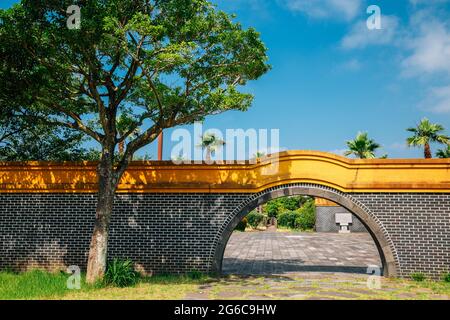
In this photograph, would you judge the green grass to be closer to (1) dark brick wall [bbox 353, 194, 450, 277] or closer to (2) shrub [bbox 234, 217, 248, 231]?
(1) dark brick wall [bbox 353, 194, 450, 277]

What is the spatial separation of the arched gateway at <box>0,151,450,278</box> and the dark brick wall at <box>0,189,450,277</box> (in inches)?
1.1

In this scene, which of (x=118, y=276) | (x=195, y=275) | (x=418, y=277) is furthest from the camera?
(x=195, y=275)

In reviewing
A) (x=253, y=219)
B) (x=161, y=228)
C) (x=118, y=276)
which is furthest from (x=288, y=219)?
(x=118, y=276)

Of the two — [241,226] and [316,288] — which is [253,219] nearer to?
[241,226]

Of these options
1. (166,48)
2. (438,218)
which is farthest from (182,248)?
(438,218)

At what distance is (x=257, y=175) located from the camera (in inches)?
435

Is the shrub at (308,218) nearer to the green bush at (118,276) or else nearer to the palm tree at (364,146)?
the palm tree at (364,146)

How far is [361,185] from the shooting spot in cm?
1069

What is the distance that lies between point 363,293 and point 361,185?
3.40 meters

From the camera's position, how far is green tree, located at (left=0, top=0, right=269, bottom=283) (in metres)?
7.90

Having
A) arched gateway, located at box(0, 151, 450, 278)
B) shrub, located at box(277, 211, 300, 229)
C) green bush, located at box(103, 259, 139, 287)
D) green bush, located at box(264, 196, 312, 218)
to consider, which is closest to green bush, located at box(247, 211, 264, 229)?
shrub, located at box(277, 211, 300, 229)

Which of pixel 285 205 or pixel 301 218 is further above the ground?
pixel 285 205

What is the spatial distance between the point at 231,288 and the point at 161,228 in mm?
3116

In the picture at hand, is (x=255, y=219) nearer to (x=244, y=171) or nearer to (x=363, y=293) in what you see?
(x=244, y=171)
